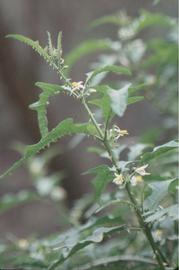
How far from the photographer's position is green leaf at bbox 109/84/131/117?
2.95ft

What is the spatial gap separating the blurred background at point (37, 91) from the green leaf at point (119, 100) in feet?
5.48

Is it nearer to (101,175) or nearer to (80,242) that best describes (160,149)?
(101,175)

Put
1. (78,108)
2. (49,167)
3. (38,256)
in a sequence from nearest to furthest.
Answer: (38,256)
(49,167)
(78,108)

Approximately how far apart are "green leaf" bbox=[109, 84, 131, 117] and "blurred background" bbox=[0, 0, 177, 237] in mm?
1672

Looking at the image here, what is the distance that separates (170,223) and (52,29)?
9.53 ft

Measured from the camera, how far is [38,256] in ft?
4.72

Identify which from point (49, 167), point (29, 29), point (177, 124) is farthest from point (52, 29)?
point (177, 124)

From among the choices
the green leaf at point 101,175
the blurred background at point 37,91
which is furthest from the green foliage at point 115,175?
the blurred background at point 37,91

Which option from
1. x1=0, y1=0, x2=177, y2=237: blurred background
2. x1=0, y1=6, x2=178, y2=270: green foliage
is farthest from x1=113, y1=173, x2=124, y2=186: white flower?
x1=0, y1=0, x2=177, y2=237: blurred background

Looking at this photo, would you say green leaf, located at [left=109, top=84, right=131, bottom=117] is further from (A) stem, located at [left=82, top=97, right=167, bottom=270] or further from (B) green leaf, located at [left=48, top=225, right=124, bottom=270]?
(B) green leaf, located at [left=48, top=225, right=124, bottom=270]

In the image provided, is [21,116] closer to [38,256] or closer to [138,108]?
[138,108]

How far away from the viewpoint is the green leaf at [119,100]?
0.90m

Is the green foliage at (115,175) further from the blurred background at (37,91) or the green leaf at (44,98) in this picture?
the blurred background at (37,91)

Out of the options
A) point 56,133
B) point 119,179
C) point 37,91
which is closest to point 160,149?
point 119,179
